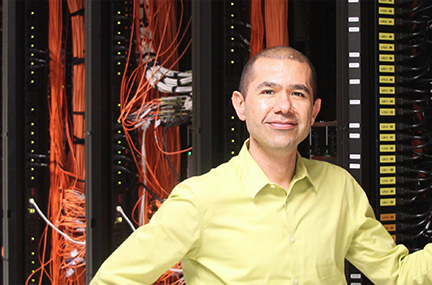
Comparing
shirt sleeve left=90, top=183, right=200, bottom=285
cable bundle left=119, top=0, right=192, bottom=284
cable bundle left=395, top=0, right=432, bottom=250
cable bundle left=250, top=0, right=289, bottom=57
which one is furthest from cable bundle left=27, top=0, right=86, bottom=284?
cable bundle left=395, top=0, right=432, bottom=250

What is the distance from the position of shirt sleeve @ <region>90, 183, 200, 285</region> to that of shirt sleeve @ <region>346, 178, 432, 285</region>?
0.48 meters

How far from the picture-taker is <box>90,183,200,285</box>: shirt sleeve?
0.98m

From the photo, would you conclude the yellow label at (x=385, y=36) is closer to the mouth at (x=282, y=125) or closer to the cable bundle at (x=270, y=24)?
the cable bundle at (x=270, y=24)

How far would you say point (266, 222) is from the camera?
3.38ft

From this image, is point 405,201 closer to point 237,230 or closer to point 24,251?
point 237,230

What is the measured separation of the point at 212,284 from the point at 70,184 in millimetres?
1942

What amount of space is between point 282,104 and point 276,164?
7.2 inches

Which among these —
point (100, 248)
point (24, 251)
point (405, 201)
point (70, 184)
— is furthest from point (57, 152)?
point (405, 201)

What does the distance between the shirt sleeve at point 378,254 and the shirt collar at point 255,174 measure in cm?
17

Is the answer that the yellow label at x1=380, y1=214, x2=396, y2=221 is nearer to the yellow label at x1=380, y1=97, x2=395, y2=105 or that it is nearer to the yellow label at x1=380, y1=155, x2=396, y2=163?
the yellow label at x1=380, y1=155, x2=396, y2=163

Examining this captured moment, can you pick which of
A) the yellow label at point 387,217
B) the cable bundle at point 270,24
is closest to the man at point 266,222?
the yellow label at point 387,217

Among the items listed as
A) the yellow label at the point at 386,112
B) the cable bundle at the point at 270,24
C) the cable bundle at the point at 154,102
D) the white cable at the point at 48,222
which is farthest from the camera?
the white cable at the point at 48,222

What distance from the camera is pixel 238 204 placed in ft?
3.42

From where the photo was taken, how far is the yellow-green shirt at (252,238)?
1.00 m
